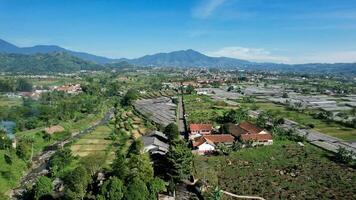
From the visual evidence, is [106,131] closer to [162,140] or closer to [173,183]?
[162,140]

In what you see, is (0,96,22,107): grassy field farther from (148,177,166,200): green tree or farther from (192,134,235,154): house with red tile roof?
(148,177,166,200): green tree

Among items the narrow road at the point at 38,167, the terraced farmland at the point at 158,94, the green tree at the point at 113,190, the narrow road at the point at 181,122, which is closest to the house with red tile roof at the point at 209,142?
the narrow road at the point at 181,122

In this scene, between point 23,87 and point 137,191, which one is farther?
point 23,87

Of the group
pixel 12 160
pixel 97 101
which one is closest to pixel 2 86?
pixel 97 101

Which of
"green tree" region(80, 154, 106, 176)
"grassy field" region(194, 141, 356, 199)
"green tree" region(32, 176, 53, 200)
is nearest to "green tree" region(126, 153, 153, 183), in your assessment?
"green tree" region(80, 154, 106, 176)

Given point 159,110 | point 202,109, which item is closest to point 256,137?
point 202,109

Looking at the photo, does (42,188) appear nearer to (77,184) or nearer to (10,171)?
(77,184)
